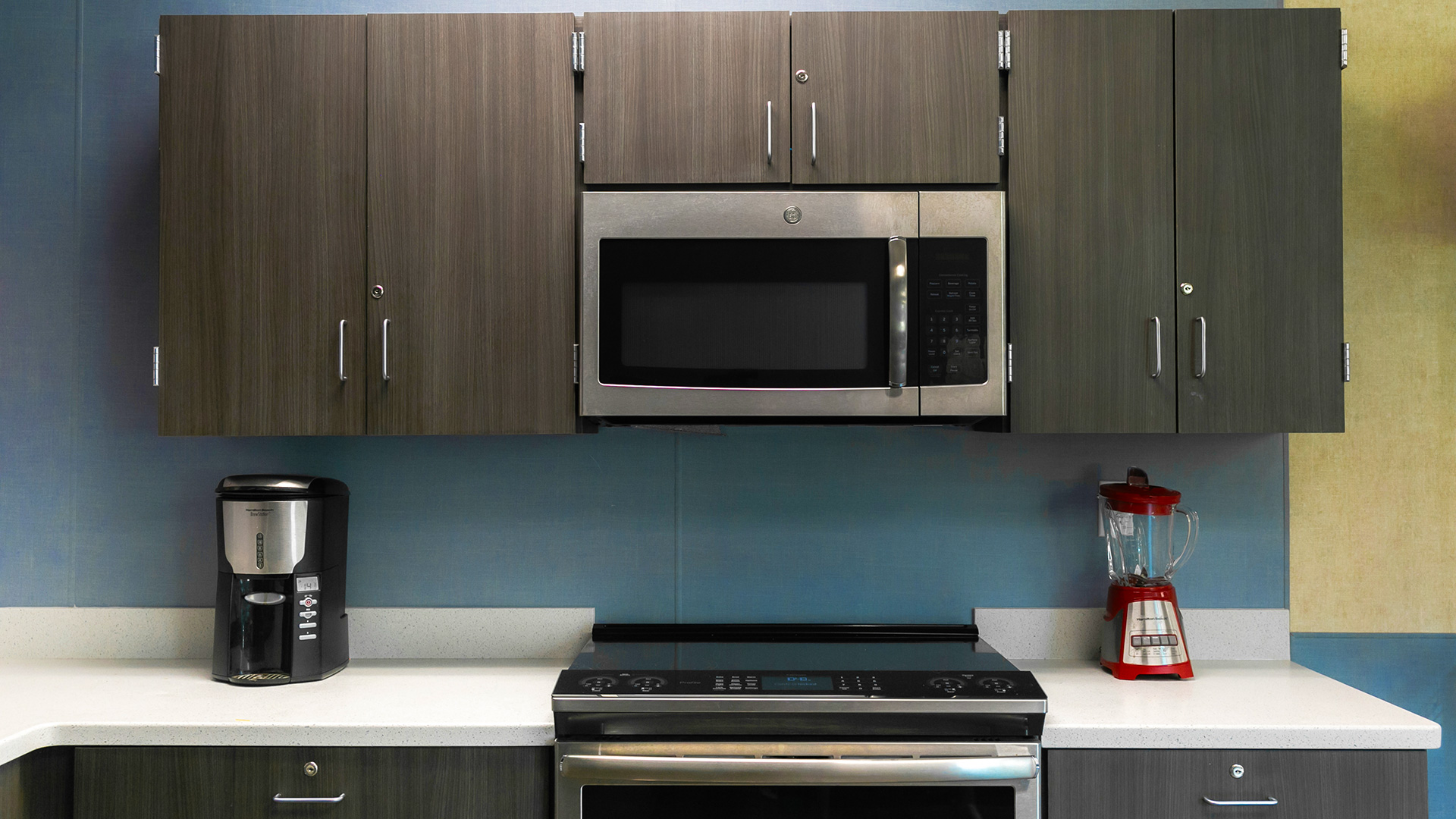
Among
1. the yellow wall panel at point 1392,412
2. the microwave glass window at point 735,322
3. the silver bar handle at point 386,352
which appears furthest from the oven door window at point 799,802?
the yellow wall panel at point 1392,412

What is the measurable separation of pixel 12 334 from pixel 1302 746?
2750mm

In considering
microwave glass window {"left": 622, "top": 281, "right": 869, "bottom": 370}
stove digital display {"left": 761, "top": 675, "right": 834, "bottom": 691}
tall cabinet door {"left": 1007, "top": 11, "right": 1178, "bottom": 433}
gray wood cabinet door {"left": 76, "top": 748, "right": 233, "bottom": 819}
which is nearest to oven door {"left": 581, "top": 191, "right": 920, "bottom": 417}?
microwave glass window {"left": 622, "top": 281, "right": 869, "bottom": 370}

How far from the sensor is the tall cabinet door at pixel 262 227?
169cm

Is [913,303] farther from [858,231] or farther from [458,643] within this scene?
[458,643]

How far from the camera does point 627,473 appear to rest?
2.01 metres

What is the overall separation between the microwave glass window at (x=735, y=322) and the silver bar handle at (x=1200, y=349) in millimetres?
640

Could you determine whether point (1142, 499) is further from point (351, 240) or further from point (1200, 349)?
point (351, 240)

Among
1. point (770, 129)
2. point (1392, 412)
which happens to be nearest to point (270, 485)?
point (770, 129)

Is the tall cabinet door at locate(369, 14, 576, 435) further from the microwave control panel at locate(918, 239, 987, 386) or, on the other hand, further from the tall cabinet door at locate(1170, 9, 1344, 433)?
the tall cabinet door at locate(1170, 9, 1344, 433)

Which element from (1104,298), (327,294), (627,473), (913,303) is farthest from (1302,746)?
(327,294)

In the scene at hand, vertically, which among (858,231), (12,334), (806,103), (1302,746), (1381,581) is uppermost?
(806,103)

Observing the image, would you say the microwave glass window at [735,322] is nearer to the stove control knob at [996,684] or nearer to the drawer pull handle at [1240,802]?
the stove control knob at [996,684]

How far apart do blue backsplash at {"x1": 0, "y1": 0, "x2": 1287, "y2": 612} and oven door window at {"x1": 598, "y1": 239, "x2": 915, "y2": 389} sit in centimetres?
38

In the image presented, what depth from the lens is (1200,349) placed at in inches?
65.7
